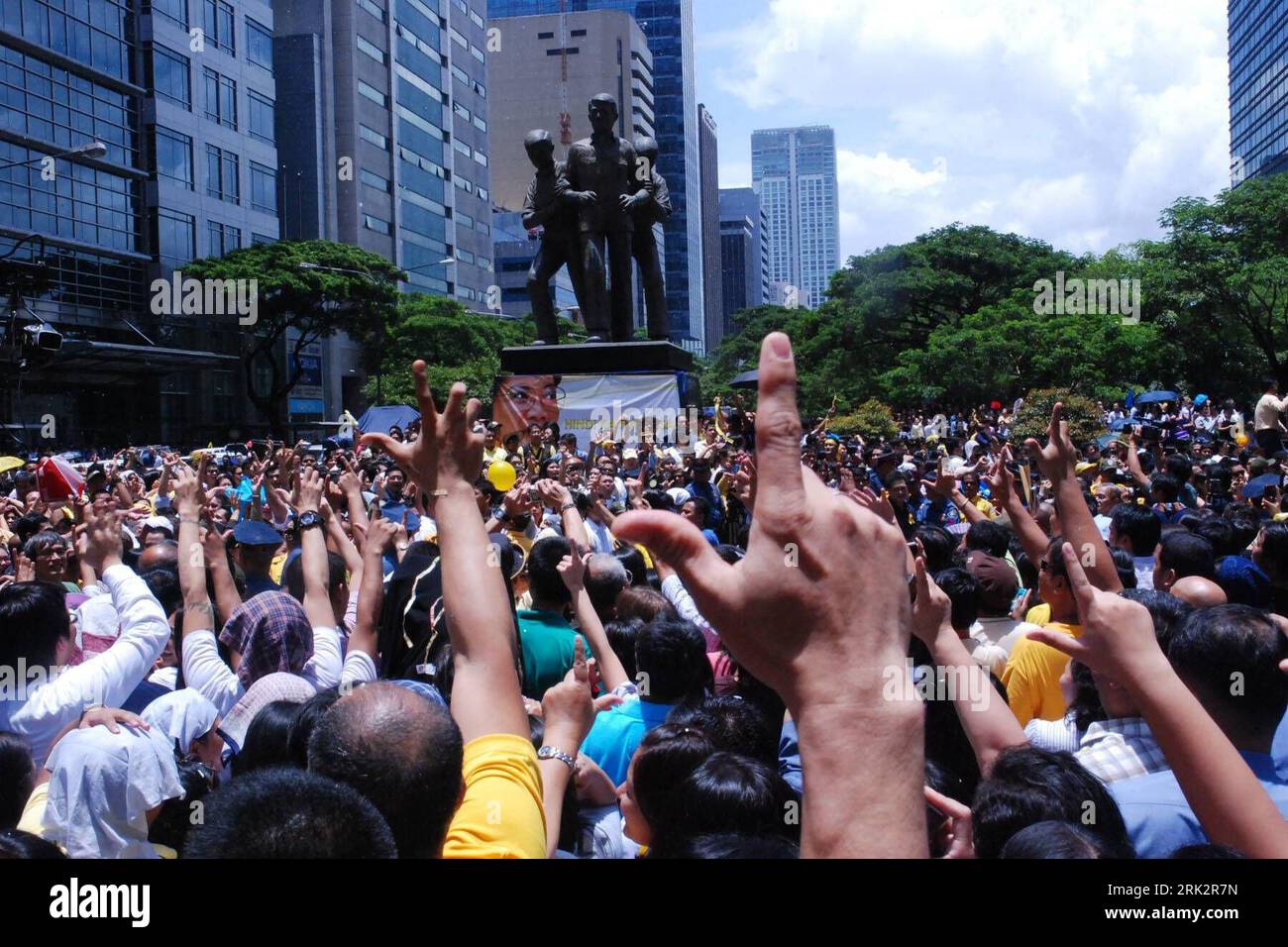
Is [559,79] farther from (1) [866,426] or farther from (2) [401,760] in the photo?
(2) [401,760]

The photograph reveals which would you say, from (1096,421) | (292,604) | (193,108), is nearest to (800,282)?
(193,108)

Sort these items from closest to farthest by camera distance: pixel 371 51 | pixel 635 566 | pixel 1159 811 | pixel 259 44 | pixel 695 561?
pixel 695 561, pixel 1159 811, pixel 635 566, pixel 259 44, pixel 371 51

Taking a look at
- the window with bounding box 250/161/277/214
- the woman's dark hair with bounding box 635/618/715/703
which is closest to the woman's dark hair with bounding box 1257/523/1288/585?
the woman's dark hair with bounding box 635/618/715/703

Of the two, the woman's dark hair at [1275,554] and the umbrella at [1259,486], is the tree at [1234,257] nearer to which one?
the umbrella at [1259,486]

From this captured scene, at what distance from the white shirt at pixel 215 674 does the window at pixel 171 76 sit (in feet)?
134

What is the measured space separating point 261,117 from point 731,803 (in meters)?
47.3

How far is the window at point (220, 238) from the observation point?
137ft

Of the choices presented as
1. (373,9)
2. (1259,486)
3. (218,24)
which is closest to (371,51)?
(373,9)

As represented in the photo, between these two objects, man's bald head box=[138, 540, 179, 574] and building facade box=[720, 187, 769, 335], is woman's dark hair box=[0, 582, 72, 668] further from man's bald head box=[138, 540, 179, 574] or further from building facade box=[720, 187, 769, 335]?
building facade box=[720, 187, 769, 335]

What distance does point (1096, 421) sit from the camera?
52.0 feet

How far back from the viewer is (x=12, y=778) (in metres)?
2.56
